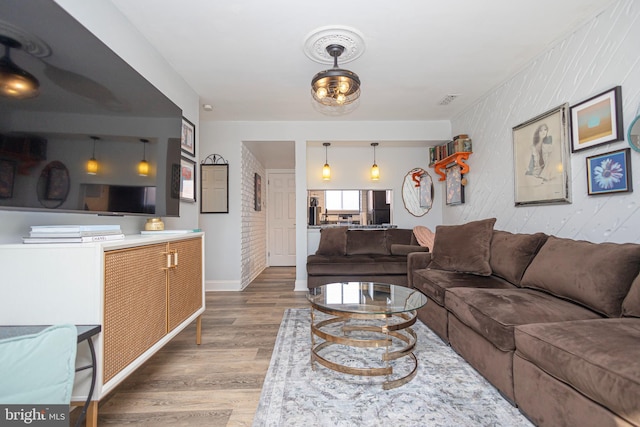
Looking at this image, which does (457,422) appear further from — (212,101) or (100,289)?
(212,101)

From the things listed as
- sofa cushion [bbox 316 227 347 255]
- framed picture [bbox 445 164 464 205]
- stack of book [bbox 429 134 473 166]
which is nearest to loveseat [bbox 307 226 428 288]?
sofa cushion [bbox 316 227 347 255]

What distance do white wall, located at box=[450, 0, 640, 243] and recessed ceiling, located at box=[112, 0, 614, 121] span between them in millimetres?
151

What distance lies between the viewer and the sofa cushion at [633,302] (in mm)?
1418

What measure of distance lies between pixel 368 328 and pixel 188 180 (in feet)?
7.26

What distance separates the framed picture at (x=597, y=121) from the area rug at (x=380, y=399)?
6.00 feet

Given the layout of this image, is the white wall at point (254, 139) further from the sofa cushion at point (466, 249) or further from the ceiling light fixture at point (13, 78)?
the ceiling light fixture at point (13, 78)

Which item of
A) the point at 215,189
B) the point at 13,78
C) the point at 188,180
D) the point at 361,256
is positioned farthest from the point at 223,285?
the point at 13,78

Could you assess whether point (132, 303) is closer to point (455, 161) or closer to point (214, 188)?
point (214, 188)

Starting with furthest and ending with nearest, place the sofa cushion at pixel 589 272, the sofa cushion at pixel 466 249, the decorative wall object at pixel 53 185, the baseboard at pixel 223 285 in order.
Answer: the baseboard at pixel 223 285 < the sofa cushion at pixel 466 249 < the sofa cushion at pixel 589 272 < the decorative wall object at pixel 53 185

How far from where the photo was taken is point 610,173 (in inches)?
77.7

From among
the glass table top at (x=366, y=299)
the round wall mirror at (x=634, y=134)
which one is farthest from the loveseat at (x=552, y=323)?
the round wall mirror at (x=634, y=134)

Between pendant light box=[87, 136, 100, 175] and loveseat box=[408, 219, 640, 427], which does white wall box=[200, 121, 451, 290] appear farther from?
pendant light box=[87, 136, 100, 175]

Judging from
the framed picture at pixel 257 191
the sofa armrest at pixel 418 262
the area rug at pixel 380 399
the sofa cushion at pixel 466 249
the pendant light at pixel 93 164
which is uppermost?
the framed picture at pixel 257 191

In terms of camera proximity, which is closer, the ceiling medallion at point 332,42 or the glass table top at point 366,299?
the glass table top at point 366,299
